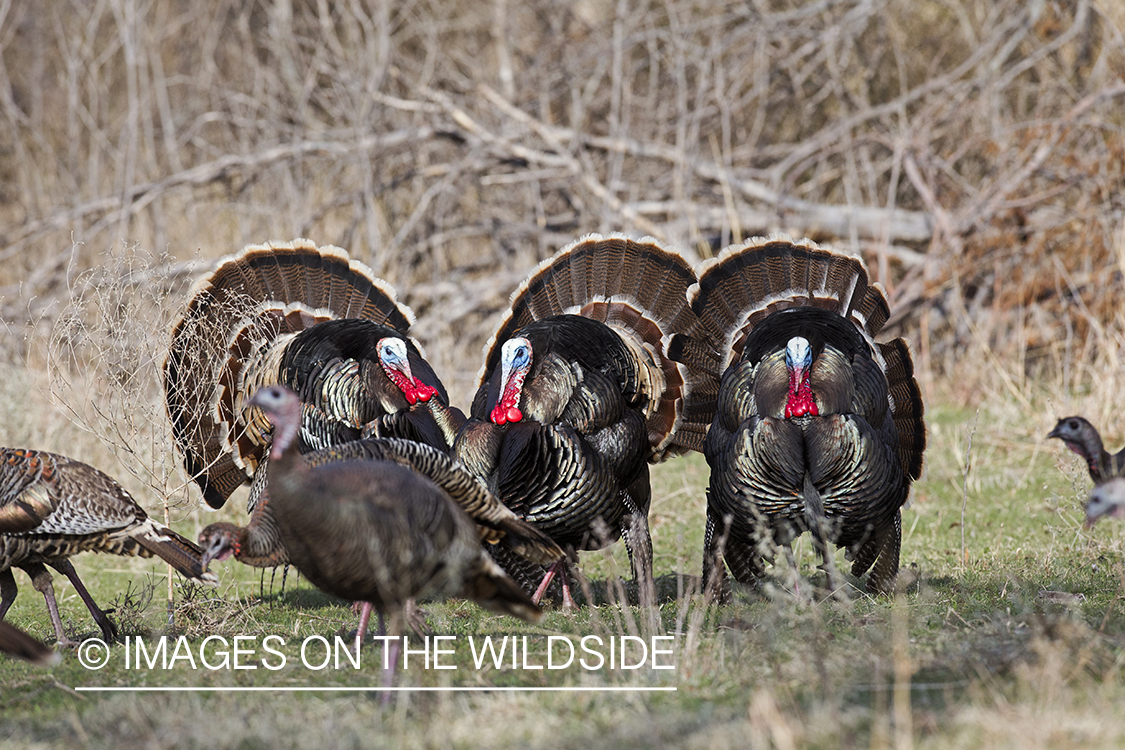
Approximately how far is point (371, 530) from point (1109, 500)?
2410 mm

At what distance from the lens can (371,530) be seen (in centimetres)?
357

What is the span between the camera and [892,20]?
465 inches

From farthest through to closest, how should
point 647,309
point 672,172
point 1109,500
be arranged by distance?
point 672,172, point 647,309, point 1109,500

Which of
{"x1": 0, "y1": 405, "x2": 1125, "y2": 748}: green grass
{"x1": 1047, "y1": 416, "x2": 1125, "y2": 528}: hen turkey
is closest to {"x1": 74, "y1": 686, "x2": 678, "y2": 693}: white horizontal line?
{"x1": 0, "y1": 405, "x2": 1125, "y2": 748}: green grass

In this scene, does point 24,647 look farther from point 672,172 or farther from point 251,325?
point 672,172

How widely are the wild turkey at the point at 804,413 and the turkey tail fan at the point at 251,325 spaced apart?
196cm

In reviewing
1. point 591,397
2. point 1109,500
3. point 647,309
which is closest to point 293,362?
point 591,397

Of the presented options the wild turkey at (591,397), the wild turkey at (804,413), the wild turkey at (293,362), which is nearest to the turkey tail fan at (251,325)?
the wild turkey at (293,362)

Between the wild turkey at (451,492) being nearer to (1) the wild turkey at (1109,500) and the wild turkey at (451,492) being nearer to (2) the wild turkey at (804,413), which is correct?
(2) the wild turkey at (804,413)

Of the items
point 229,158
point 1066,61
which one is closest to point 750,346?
point 229,158

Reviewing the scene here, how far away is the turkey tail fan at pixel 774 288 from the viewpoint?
227 inches

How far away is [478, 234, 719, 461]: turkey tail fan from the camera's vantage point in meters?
6.11

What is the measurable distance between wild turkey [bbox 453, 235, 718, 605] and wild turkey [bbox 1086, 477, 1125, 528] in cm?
155

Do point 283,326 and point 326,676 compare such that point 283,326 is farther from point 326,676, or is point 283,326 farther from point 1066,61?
point 1066,61
